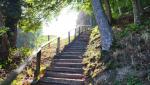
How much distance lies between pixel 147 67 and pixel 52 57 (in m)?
6.98

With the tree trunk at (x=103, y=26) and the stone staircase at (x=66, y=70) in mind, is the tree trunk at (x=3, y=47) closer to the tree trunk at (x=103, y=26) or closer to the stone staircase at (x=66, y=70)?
the stone staircase at (x=66, y=70)

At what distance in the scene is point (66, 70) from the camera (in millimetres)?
14781

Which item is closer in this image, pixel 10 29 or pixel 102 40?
pixel 102 40

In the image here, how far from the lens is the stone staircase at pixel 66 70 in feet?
44.4

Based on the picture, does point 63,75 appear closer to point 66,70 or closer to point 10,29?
point 66,70

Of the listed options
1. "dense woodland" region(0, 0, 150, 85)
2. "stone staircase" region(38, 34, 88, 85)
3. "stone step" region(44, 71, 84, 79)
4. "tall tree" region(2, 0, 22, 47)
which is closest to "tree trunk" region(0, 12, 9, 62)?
"dense woodland" region(0, 0, 150, 85)

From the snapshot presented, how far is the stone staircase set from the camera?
13531 millimetres

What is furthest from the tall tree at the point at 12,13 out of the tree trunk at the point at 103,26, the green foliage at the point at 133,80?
the green foliage at the point at 133,80

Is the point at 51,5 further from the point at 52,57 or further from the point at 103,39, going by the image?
the point at 103,39

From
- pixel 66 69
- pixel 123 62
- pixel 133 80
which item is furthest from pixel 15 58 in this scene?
pixel 133 80

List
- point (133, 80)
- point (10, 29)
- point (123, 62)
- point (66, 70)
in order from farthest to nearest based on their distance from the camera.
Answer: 1. point (10, 29)
2. point (66, 70)
3. point (123, 62)
4. point (133, 80)


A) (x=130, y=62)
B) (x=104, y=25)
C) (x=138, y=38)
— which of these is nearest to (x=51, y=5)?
(x=104, y=25)

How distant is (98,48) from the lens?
16.8 meters

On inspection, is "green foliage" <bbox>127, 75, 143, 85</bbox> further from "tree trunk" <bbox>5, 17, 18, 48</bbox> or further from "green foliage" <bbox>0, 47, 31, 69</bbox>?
"tree trunk" <bbox>5, 17, 18, 48</bbox>
